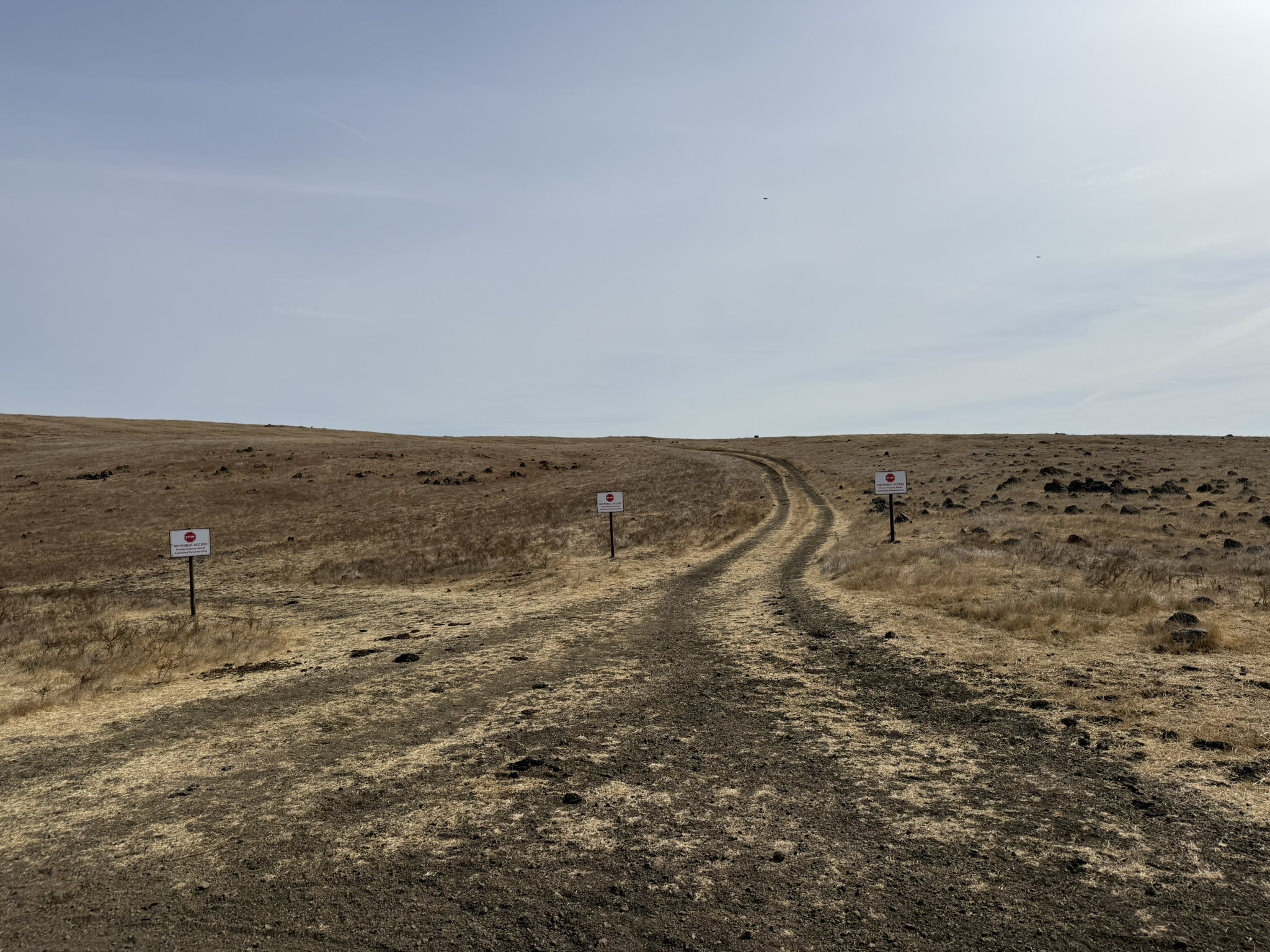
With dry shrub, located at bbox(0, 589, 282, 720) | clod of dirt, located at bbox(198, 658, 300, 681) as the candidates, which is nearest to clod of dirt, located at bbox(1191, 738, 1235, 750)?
clod of dirt, located at bbox(198, 658, 300, 681)

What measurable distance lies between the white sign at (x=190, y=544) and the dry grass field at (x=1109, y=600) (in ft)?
55.2

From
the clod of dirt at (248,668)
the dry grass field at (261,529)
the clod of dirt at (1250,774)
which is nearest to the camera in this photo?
the clod of dirt at (1250,774)

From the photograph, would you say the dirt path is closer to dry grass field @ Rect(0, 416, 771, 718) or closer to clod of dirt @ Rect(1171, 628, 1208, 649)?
clod of dirt @ Rect(1171, 628, 1208, 649)

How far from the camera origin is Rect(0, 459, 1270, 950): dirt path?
5.13 meters

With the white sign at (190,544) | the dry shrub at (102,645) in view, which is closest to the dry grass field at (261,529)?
the dry shrub at (102,645)

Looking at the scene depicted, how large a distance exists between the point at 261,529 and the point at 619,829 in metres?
38.9

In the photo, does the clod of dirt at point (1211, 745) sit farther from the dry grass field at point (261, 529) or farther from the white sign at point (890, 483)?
the white sign at point (890, 483)

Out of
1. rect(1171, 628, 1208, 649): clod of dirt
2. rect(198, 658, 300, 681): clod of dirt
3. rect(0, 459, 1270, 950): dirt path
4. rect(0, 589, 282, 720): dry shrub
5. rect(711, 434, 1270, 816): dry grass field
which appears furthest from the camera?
rect(198, 658, 300, 681): clod of dirt

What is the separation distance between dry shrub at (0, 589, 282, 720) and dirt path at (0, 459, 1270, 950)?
2846 mm

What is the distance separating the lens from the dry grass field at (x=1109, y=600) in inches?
338

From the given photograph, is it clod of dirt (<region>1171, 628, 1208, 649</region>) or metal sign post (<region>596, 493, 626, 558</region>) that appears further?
metal sign post (<region>596, 493, 626, 558</region>)

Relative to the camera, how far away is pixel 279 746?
9.52 metres

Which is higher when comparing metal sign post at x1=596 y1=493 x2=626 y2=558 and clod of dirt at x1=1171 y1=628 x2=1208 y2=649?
metal sign post at x1=596 y1=493 x2=626 y2=558

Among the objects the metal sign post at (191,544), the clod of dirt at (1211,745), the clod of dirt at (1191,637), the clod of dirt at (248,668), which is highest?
the metal sign post at (191,544)
